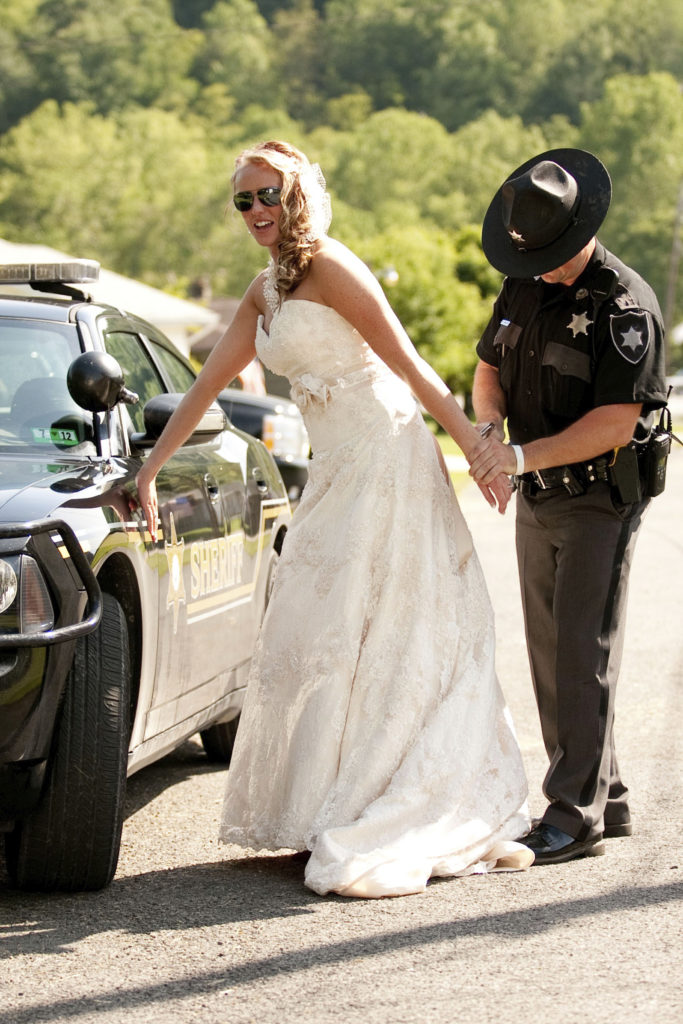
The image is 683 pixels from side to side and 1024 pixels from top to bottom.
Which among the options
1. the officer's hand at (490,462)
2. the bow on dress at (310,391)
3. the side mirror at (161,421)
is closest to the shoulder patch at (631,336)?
the officer's hand at (490,462)

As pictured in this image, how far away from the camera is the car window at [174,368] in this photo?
576cm

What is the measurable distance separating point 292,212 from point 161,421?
2.52ft

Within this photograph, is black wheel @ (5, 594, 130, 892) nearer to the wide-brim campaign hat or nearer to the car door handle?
the car door handle

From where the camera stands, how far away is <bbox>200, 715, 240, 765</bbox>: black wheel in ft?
19.6

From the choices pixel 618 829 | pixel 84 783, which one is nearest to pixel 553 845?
pixel 618 829

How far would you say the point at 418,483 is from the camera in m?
4.45

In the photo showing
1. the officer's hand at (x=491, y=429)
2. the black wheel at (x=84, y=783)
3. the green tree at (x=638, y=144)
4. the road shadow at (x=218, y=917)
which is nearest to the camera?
the road shadow at (x=218, y=917)

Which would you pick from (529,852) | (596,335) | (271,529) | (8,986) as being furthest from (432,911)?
(271,529)

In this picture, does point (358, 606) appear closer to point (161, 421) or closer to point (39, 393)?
point (161, 421)

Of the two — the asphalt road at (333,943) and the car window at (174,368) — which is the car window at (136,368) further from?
the asphalt road at (333,943)

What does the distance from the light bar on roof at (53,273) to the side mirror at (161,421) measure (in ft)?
2.41

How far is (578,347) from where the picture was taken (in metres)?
4.48

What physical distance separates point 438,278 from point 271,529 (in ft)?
143

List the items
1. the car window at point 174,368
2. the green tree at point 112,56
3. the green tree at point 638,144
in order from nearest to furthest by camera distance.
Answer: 1. the car window at point 174,368
2. the green tree at point 638,144
3. the green tree at point 112,56
